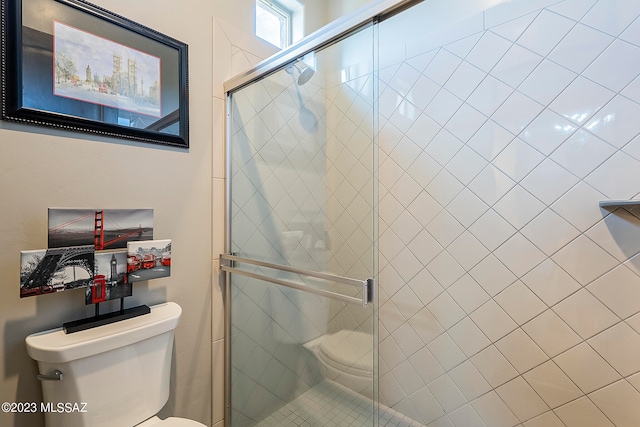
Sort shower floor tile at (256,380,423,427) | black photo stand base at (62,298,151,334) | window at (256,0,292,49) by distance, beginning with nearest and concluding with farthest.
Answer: black photo stand base at (62,298,151,334) → shower floor tile at (256,380,423,427) → window at (256,0,292,49)

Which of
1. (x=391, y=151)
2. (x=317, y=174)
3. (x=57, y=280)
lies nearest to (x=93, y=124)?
(x=57, y=280)

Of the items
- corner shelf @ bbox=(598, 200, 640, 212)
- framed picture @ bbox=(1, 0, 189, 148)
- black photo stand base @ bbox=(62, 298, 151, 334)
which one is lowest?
black photo stand base @ bbox=(62, 298, 151, 334)

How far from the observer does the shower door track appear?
98 centimetres

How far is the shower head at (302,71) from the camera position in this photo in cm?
117

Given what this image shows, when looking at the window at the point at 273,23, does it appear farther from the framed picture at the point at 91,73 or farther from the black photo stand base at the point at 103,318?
the black photo stand base at the point at 103,318

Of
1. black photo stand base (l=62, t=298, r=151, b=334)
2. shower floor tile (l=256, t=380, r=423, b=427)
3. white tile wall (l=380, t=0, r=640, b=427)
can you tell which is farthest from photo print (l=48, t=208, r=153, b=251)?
white tile wall (l=380, t=0, r=640, b=427)

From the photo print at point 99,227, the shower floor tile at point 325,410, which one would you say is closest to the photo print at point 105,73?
the photo print at point 99,227

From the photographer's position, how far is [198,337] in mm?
1389

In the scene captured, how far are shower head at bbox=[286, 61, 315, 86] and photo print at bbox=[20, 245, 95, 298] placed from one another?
0.99 m

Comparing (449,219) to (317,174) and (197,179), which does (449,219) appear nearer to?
(317,174)

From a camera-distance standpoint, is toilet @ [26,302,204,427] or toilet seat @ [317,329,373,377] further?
toilet seat @ [317,329,373,377]

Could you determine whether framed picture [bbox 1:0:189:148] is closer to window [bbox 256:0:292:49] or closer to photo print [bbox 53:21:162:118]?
photo print [bbox 53:21:162:118]

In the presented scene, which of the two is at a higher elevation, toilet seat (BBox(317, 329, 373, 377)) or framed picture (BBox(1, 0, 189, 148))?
framed picture (BBox(1, 0, 189, 148))

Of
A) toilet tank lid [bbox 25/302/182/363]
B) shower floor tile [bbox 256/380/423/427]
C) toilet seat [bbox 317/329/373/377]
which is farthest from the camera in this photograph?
shower floor tile [bbox 256/380/423/427]
